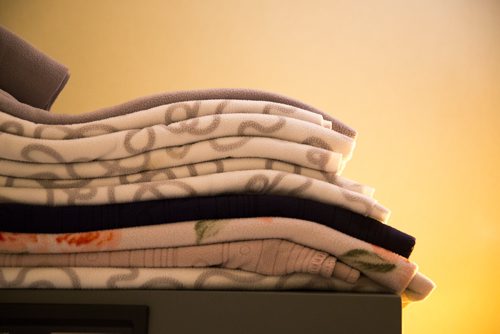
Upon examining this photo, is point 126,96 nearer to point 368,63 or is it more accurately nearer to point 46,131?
point 368,63

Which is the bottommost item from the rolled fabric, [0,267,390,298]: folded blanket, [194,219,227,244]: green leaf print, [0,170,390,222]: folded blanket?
[0,267,390,298]: folded blanket

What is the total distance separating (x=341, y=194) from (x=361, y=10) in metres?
1.07

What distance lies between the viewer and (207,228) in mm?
493

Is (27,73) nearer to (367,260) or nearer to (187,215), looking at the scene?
(187,215)

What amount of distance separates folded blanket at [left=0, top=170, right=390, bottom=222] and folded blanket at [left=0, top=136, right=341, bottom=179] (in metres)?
0.02

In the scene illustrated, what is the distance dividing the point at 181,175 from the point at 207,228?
7cm

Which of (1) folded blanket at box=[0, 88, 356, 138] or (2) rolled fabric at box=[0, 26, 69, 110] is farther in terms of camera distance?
(2) rolled fabric at box=[0, 26, 69, 110]

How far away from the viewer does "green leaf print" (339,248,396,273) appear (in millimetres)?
490

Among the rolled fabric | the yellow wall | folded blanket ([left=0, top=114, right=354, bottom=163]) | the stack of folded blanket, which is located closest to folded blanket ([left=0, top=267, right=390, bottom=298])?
the stack of folded blanket

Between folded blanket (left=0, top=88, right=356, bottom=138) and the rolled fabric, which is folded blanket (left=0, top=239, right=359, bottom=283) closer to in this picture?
folded blanket (left=0, top=88, right=356, bottom=138)

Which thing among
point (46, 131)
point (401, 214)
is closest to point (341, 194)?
point (46, 131)

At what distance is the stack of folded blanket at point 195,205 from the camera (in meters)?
0.49

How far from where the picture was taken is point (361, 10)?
4.78ft

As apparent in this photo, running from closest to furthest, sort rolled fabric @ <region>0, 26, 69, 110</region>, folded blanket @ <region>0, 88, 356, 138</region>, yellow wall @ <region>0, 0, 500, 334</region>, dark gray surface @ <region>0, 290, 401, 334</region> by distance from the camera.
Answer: dark gray surface @ <region>0, 290, 401, 334</region> → folded blanket @ <region>0, 88, 356, 138</region> → rolled fabric @ <region>0, 26, 69, 110</region> → yellow wall @ <region>0, 0, 500, 334</region>
